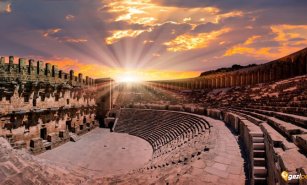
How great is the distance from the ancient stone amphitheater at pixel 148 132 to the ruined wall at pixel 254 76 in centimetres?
13

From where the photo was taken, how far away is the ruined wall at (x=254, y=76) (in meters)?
23.7

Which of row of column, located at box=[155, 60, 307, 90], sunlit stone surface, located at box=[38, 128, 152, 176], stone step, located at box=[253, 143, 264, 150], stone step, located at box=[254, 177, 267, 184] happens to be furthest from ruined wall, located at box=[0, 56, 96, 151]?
row of column, located at box=[155, 60, 307, 90]

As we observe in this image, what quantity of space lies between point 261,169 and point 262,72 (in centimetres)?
2685

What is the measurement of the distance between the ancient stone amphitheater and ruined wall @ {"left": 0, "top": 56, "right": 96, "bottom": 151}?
8 centimetres

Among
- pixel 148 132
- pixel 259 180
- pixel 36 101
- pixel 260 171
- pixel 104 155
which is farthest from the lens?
pixel 148 132

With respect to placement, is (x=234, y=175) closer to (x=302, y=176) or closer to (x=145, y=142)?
(x=302, y=176)

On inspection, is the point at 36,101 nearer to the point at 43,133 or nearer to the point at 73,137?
the point at 43,133

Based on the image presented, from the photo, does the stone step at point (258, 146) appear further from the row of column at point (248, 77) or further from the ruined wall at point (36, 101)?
the row of column at point (248, 77)

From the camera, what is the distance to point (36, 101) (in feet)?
64.1

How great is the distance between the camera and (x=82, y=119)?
95.1 ft

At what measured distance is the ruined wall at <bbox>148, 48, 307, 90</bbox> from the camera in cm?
2372

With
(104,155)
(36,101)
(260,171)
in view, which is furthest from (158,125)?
Answer: (260,171)

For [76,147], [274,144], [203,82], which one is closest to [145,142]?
[76,147]

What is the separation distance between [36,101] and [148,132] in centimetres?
1092
